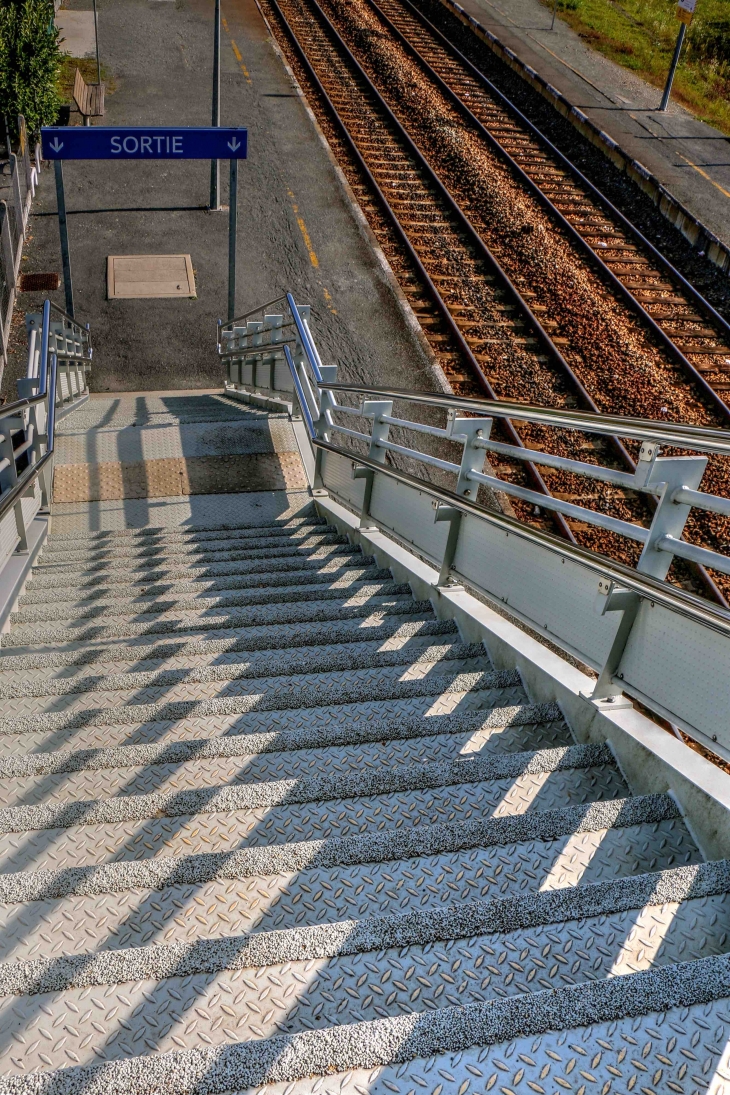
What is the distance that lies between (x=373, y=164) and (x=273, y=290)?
4464mm

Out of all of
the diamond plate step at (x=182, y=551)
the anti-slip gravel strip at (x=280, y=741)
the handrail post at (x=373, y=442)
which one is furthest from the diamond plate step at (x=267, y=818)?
the diamond plate step at (x=182, y=551)

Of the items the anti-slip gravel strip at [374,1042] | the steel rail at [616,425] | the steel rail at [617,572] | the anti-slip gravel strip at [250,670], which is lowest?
the anti-slip gravel strip at [250,670]

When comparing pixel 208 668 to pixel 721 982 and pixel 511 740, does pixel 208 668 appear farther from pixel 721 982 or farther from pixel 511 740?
pixel 721 982

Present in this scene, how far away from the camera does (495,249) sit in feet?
49.2

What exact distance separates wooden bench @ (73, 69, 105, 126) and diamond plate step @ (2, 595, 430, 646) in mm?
17164

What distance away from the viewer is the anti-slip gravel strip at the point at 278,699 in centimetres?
358

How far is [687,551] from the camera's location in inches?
115

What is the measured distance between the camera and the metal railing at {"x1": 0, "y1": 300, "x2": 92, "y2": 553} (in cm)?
511

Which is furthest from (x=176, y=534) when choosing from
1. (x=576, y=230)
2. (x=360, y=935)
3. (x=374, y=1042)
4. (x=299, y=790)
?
(x=576, y=230)

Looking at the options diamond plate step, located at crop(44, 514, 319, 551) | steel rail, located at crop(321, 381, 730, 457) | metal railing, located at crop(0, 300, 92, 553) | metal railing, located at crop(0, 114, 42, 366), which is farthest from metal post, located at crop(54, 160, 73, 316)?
steel rail, located at crop(321, 381, 730, 457)

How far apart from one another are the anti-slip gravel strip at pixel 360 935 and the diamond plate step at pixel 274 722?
1.12m

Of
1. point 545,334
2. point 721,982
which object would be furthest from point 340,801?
point 545,334

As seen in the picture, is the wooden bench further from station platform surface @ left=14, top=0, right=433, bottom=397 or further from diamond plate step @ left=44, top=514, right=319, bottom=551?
diamond plate step @ left=44, top=514, right=319, bottom=551

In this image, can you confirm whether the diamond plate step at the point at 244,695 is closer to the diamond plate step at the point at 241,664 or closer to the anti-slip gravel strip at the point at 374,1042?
the diamond plate step at the point at 241,664
